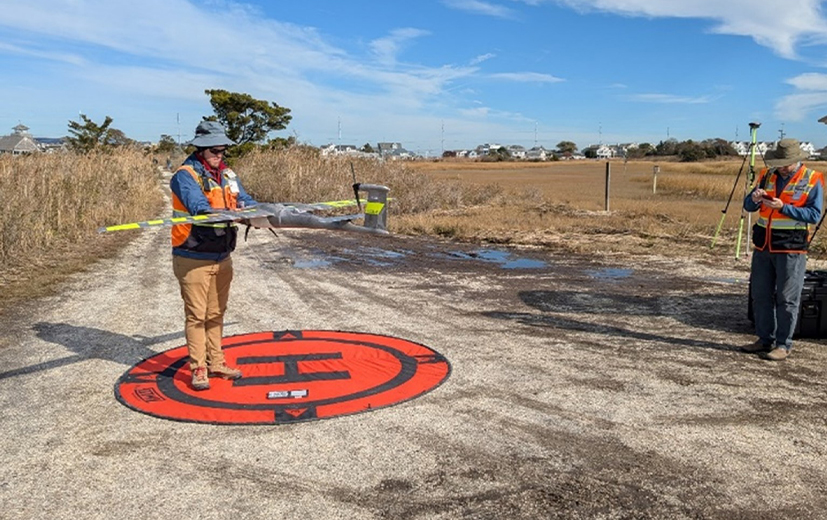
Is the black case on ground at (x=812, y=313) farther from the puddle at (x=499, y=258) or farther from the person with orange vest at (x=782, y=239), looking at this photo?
the puddle at (x=499, y=258)

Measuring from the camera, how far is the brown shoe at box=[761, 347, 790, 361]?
22.2 ft

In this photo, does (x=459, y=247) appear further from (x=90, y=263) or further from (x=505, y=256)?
(x=90, y=263)

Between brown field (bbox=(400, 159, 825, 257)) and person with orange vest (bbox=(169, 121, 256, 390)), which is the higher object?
person with orange vest (bbox=(169, 121, 256, 390))

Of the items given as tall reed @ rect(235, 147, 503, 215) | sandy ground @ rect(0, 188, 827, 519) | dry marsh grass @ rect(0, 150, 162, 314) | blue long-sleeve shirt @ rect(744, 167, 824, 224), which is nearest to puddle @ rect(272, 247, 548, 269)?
sandy ground @ rect(0, 188, 827, 519)

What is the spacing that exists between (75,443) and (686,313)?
285 inches

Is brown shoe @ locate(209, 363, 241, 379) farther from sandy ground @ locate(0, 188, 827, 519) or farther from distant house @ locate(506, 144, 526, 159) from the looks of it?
distant house @ locate(506, 144, 526, 159)

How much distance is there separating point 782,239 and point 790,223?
6.8 inches

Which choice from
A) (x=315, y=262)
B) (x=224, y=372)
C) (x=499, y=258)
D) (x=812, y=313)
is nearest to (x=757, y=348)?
(x=812, y=313)

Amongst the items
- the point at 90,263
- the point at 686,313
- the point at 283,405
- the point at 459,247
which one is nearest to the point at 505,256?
the point at 459,247

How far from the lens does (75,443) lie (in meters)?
4.77

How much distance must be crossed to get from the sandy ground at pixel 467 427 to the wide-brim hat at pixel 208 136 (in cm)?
223

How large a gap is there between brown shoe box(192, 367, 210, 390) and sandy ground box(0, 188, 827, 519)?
0.62 meters

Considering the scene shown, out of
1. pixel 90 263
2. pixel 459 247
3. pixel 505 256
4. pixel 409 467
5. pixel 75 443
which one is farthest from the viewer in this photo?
pixel 459 247

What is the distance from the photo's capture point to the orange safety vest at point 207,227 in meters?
5.59
